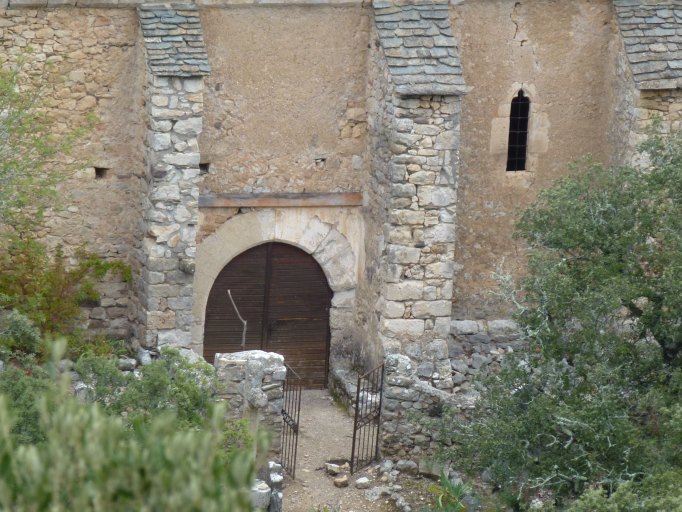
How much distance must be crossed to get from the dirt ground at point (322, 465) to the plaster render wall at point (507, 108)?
2063mm

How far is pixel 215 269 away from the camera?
55.1ft

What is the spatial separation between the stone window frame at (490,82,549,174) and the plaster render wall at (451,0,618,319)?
0.01m

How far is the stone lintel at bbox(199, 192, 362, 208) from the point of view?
16.5 m

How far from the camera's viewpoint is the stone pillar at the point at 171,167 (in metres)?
15.3

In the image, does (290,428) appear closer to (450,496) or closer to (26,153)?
(450,496)

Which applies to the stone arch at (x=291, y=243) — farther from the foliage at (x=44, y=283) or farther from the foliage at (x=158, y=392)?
the foliage at (x=158, y=392)

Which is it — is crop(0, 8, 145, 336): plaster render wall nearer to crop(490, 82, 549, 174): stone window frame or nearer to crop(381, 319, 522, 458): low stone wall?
crop(381, 319, 522, 458): low stone wall

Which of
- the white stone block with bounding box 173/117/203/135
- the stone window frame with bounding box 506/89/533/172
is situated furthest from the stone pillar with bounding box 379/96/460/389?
the white stone block with bounding box 173/117/203/135

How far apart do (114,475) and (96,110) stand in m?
9.02

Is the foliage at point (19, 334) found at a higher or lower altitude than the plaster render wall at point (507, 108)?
lower

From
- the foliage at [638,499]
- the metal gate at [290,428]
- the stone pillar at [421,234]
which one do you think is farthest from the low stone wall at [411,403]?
the foliage at [638,499]

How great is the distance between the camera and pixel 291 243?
1705 cm

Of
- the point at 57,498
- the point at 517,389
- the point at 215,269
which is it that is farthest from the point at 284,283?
the point at 57,498

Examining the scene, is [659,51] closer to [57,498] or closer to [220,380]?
[220,380]
